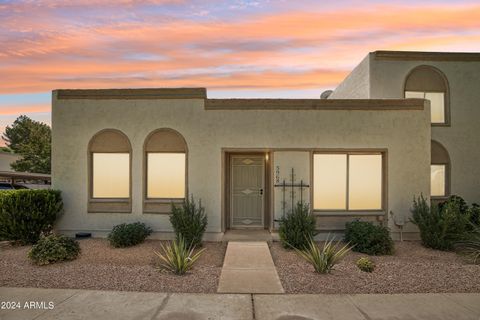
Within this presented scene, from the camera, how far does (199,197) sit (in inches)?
412

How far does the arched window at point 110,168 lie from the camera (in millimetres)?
10695

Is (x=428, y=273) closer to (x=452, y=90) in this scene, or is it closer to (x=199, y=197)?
(x=199, y=197)

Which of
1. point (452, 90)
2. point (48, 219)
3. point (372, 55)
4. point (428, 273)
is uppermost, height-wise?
point (372, 55)

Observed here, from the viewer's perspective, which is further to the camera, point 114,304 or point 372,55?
point 372,55

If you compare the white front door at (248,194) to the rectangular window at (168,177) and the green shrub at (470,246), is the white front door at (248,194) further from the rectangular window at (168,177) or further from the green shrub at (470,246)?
the green shrub at (470,246)

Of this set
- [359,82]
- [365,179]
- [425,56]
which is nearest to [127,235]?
[365,179]

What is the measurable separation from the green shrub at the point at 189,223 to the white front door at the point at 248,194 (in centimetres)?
164

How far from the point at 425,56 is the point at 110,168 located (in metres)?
12.3

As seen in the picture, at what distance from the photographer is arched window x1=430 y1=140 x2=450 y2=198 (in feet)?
42.0

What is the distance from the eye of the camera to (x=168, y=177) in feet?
34.9

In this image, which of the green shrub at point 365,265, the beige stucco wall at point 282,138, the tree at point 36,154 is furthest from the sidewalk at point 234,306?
the tree at point 36,154

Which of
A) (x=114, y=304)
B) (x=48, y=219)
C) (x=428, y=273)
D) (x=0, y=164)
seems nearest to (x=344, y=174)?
(x=428, y=273)

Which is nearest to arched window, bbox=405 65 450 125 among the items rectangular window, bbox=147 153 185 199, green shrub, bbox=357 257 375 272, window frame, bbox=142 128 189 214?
green shrub, bbox=357 257 375 272

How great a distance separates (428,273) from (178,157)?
7.31 metres
